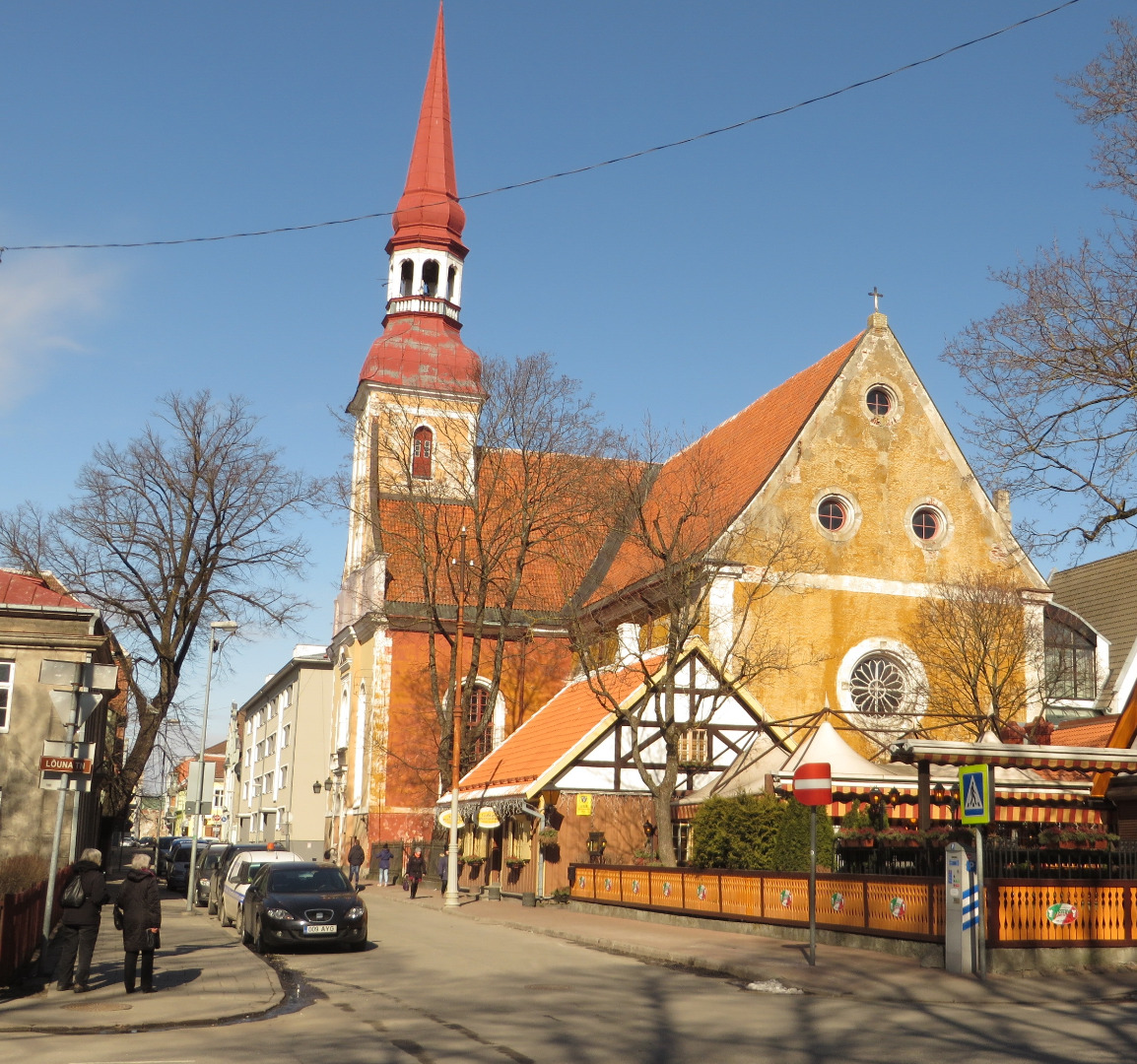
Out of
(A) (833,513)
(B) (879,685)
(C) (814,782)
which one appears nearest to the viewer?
(C) (814,782)

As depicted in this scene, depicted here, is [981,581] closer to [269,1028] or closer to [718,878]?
[718,878]

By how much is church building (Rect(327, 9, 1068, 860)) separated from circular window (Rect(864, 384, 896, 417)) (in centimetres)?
6

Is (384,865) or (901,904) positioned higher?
(901,904)

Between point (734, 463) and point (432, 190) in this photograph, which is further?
point (432, 190)

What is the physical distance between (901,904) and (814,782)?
2.62 meters

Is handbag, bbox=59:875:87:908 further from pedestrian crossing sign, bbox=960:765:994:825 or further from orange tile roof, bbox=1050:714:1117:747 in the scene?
orange tile roof, bbox=1050:714:1117:747

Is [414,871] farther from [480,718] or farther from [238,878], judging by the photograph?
[238,878]

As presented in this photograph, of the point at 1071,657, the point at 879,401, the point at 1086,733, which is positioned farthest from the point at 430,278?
the point at 1086,733

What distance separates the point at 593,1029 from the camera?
11.5 metres

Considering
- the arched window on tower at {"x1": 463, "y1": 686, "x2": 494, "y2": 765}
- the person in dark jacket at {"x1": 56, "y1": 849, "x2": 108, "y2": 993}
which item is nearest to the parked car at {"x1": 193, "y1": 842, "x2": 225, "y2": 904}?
the arched window on tower at {"x1": 463, "y1": 686, "x2": 494, "y2": 765}


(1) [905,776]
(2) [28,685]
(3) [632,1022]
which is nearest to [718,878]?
(1) [905,776]

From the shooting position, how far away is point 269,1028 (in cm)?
1179

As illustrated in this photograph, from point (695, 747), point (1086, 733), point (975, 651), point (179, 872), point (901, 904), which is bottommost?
point (179, 872)

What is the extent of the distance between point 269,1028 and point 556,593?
37433 mm
